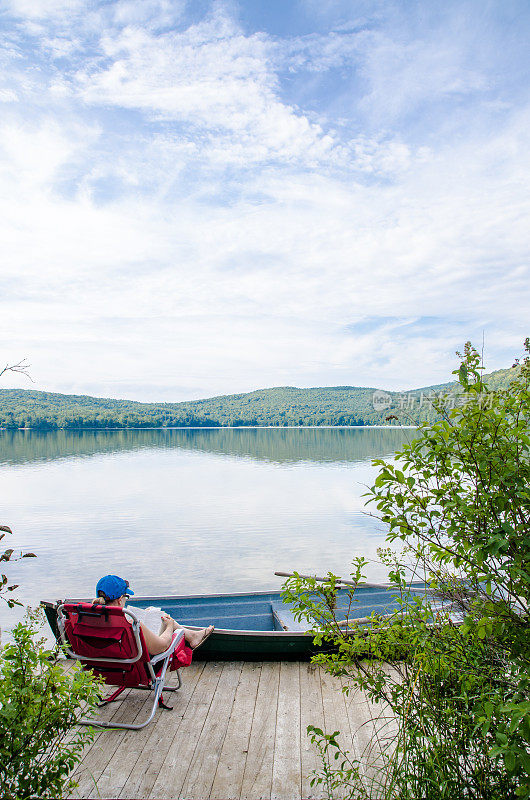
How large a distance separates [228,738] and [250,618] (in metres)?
2.21

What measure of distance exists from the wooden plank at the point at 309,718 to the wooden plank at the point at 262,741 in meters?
0.18

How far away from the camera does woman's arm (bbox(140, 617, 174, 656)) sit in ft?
10.7

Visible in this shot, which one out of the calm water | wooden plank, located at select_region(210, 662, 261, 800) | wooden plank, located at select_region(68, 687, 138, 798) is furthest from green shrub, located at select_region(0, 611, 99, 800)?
the calm water

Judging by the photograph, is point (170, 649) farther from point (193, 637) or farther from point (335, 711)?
point (335, 711)

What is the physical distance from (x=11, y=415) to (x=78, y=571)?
63.5 meters

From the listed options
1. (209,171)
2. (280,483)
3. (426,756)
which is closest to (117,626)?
(426,756)

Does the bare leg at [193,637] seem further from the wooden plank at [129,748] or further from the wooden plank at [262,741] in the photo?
the wooden plank at [262,741]

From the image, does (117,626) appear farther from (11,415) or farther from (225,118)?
(11,415)

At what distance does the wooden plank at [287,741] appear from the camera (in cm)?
258

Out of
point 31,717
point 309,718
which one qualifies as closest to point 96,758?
point 309,718

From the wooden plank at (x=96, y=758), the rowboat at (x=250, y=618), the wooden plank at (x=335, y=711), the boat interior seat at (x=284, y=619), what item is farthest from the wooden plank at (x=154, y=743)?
the boat interior seat at (x=284, y=619)

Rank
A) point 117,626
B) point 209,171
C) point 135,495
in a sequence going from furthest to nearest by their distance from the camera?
point 135,495
point 209,171
point 117,626

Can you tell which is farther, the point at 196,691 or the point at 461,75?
the point at 461,75

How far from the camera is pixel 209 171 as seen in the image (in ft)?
51.3
